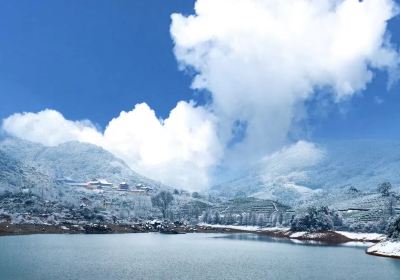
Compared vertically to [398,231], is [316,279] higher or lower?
lower

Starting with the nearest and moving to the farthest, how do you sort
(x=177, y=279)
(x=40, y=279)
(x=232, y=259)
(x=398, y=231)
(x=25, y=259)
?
(x=40, y=279)
(x=177, y=279)
(x=25, y=259)
(x=232, y=259)
(x=398, y=231)

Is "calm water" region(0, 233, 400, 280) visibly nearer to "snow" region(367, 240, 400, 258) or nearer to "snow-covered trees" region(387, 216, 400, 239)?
"snow" region(367, 240, 400, 258)

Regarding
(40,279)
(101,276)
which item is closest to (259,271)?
(101,276)

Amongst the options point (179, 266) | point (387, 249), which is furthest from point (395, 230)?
point (179, 266)

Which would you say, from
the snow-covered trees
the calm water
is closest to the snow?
the snow-covered trees

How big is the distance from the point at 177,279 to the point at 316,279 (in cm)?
2915

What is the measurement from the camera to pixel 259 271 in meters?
102

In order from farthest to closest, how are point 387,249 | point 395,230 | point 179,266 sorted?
point 395,230, point 387,249, point 179,266

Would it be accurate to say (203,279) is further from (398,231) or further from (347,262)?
(398,231)

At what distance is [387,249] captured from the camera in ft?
509

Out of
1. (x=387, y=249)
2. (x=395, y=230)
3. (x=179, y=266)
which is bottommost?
(x=179, y=266)

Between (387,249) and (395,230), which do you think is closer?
(387,249)

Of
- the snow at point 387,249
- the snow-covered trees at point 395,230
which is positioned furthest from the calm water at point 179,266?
the snow-covered trees at point 395,230

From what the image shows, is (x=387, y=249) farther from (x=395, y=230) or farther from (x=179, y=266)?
(x=179, y=266)
